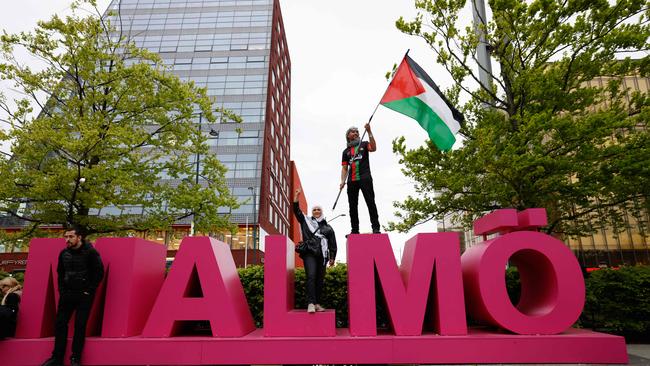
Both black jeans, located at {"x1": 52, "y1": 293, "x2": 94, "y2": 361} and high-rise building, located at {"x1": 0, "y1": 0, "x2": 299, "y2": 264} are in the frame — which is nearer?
black jeans, located at {"x1": 52, "y1": 293, "x2": 94, "y2": 361}

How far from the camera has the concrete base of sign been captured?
5.23 meters

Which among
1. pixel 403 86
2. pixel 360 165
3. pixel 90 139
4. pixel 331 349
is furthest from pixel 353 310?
pixel 90 139

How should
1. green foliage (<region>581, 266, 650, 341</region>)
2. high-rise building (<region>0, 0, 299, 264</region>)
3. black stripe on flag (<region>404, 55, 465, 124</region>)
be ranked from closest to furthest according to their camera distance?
black stripe on flag (<region>404, 55, 465, 124</region>), green foliage (<region>581, 266, 650, 341</region>), high-rise building (<region>0, 0, 299, 264</region>)

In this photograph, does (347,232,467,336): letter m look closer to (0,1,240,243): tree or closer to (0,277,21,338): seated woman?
(0,277,21,338): seated woman

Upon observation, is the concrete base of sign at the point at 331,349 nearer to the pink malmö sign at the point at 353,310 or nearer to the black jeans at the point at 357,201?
the pink malmö sign at the point at 353,310

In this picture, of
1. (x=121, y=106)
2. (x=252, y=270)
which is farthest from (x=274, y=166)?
(x=252, y=270)

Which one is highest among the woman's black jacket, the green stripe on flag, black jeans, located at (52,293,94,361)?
the green stripe on flag

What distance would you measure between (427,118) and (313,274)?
3.73 meters

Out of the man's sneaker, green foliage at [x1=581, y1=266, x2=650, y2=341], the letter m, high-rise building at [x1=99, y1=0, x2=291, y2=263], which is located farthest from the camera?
high-rise building at [x1=99, y1=0, x2=291, y2=263]

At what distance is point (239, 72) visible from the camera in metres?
48.4

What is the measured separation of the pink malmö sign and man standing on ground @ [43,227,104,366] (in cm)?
30

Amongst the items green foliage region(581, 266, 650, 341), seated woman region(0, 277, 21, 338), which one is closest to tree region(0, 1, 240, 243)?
seated woman region(0, 277, 21, 338)

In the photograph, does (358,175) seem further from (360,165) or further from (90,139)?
(90,139)

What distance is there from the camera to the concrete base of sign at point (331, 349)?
5230 mm
